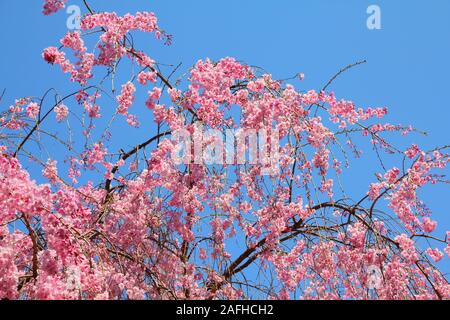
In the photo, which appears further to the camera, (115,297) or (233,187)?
(233,187)

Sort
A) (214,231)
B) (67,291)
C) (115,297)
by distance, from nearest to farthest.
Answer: (67,291), (115,297), (214,231)

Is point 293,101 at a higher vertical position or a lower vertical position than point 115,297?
higher

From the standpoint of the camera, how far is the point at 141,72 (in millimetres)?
5973

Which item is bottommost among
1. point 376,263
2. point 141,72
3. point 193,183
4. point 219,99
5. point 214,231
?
point 376,263

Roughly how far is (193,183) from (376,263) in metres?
1.75

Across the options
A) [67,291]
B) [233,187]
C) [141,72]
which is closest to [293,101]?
[233,187]

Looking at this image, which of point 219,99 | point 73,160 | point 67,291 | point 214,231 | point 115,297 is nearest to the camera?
point 67,291

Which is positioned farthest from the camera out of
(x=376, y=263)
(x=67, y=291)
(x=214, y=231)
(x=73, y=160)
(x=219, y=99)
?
(x=73, y=160)

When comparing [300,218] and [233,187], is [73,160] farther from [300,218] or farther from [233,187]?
[300,218]

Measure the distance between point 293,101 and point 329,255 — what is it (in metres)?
1.66

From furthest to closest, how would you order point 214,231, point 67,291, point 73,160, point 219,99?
point 73,160, point 219,99, point 214,231, point 67,291

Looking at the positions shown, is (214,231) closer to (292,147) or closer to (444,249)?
(292,147)

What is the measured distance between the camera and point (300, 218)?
5.59 m

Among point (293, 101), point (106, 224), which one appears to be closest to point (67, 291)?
point (106, 224)
